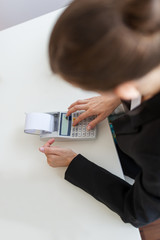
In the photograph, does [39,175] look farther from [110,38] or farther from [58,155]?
[110,38]

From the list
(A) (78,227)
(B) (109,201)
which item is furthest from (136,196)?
(A) (78,227)

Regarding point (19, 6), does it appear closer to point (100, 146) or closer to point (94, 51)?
point (100, 146)

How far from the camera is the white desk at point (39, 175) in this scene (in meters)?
0.58

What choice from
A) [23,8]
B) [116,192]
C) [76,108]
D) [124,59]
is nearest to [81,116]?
[76,108]

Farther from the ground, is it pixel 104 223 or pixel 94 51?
pixel 94 51

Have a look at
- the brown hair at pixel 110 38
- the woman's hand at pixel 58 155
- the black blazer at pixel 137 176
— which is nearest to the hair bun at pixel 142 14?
the brown hair at pixel 110 38

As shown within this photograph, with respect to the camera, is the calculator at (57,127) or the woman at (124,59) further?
the calculator at (57,127)

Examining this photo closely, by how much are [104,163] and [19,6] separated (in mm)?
1255

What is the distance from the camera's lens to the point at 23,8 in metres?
1.45

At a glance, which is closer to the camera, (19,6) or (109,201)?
(109,201)

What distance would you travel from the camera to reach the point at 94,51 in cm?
29

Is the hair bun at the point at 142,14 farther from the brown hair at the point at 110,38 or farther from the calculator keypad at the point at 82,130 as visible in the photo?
the calculator keypad at the point at 82,130

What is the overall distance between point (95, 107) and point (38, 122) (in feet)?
0.58

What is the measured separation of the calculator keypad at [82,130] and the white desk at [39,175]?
3 cm
